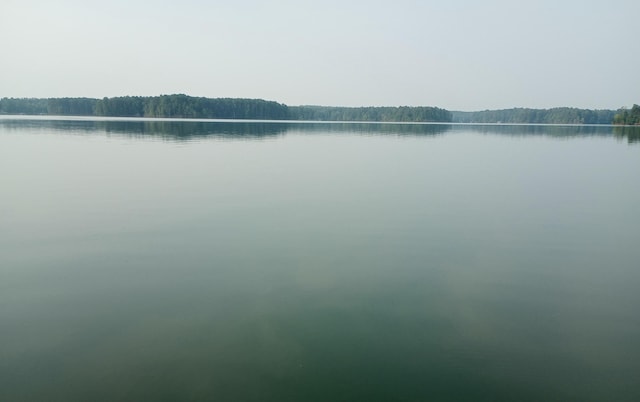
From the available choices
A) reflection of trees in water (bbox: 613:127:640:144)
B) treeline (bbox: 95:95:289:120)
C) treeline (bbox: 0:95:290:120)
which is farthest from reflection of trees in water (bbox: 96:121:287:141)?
treeline (bbox: 0:95:290:120)

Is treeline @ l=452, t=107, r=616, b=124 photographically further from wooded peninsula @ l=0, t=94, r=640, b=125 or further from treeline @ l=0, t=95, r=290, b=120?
treeline @ l=0, t=95, r=290, b=120

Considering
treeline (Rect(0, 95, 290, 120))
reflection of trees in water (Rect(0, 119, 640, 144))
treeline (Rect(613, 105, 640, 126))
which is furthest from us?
treeline (Rect(0, 95, 290, 120))

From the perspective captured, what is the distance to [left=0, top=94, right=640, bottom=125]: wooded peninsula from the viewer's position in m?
118

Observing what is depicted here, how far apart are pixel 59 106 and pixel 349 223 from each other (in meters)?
146

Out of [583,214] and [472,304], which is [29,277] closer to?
[472,304]

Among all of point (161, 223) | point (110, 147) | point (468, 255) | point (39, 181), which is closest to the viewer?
point (468, 255)

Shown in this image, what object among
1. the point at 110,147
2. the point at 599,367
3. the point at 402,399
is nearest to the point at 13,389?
the point at 402,399

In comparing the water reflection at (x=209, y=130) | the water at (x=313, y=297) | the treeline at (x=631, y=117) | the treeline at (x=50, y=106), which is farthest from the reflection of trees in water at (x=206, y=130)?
the treeline at (x=50, y=106)

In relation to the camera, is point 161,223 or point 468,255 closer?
point 468,255

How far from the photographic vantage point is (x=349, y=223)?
32.9 ft

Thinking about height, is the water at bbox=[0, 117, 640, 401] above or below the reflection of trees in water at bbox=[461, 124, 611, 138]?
below

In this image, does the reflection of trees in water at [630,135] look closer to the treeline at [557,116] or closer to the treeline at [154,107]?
the treeline at [557,116]

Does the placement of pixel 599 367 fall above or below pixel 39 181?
below

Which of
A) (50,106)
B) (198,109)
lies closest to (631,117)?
(198,109)
